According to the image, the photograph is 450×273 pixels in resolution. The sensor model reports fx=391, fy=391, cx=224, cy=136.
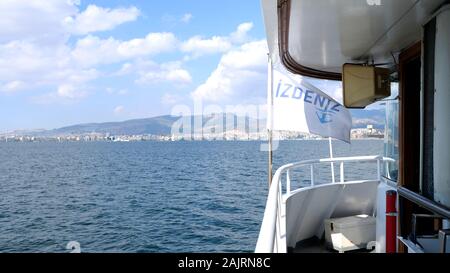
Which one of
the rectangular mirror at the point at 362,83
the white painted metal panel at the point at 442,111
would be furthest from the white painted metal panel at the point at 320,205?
the white painted metal panel at the point at 442,111

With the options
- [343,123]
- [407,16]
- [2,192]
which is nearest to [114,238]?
[343,123]

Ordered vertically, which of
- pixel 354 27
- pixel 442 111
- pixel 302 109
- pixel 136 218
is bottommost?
pixel 136 218

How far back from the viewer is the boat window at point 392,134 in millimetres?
A: 3572

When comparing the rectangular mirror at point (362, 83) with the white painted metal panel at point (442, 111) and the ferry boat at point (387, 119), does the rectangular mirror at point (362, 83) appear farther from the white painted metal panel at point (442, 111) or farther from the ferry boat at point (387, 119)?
the white painted metal panel at point (442, 111)

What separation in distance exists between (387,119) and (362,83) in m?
0.92

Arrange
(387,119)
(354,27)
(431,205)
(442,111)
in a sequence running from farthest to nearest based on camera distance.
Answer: (387,119) < (354,27) < (442,111) < (431,205)

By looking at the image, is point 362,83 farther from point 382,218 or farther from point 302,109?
point 302,109

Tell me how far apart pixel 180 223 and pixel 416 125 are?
1333 centimetres

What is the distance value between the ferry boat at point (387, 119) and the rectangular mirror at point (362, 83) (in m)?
0.01

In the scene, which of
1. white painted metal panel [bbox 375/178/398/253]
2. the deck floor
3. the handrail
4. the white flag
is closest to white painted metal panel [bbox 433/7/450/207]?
the handrail

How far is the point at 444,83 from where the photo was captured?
1.99m

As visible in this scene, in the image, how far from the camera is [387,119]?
12.6 feet

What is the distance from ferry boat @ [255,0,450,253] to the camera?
2012 mm

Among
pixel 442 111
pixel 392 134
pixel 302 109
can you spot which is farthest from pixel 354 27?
pixel 302 109
